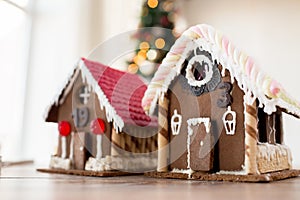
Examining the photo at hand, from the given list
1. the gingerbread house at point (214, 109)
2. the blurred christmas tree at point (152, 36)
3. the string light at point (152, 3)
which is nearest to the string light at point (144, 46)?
the blurred christmas tree at point (152, 36)

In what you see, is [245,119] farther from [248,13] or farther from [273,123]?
[248,13]

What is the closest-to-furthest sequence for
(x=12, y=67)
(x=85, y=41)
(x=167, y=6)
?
(x=12, y=67), (x=167, y=6), (x=85, y=41)

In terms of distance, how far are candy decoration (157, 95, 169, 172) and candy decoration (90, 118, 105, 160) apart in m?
0.21

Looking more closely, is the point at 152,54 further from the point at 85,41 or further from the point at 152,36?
the point at 85,41

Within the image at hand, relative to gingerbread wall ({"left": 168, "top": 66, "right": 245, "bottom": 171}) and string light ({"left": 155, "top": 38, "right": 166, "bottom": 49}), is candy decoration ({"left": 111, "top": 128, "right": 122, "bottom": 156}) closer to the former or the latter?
gingerbread wall ({"left": 168, "top": 66, "right": 245, "bottom": 171})

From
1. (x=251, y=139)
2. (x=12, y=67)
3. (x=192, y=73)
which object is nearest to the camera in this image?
(x=251, y=139)

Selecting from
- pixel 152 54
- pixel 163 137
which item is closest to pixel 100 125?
pixel 163 137

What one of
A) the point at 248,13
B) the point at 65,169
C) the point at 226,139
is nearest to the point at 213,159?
the point at 226,139

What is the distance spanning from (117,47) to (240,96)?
169cm

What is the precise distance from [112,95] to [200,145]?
0.40m

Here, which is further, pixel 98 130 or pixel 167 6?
pixel 167 6

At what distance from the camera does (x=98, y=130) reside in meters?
1.24

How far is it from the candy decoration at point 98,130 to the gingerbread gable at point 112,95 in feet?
0.15

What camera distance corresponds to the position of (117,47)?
8.59 feet
